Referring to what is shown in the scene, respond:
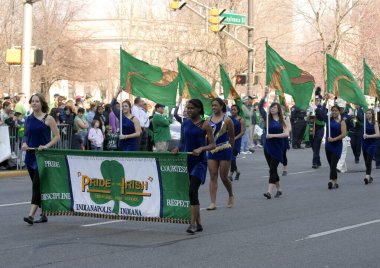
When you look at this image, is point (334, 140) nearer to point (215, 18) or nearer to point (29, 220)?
point (29, 220)

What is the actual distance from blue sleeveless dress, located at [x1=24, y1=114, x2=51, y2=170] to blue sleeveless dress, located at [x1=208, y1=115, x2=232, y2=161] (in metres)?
2.56

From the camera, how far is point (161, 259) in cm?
921

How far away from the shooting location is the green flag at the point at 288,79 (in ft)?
55.3

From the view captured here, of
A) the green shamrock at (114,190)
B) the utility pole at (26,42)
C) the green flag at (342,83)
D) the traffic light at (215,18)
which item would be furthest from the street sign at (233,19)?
the green shamrock at (114,190)

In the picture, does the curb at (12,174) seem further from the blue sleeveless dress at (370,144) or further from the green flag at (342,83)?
the blue sleeveless dress at (370,144)

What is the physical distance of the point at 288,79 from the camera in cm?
1711

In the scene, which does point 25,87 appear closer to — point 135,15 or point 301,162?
point 301,162

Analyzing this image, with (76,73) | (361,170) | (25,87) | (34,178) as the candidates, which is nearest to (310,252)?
(34,178)

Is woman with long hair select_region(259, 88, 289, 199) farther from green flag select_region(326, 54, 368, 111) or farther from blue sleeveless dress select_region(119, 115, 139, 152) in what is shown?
green flag select_region(326, 54, 368, 111)

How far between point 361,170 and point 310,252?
42.4 ft

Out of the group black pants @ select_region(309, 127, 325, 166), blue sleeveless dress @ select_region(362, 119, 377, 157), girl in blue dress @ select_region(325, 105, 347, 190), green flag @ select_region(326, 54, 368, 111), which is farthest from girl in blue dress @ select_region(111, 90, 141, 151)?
black pants @ select_region(309, 127, 325, 166)

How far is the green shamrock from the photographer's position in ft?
37.3

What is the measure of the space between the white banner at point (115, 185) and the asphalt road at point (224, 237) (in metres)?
0.28

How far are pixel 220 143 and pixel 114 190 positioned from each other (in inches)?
101
